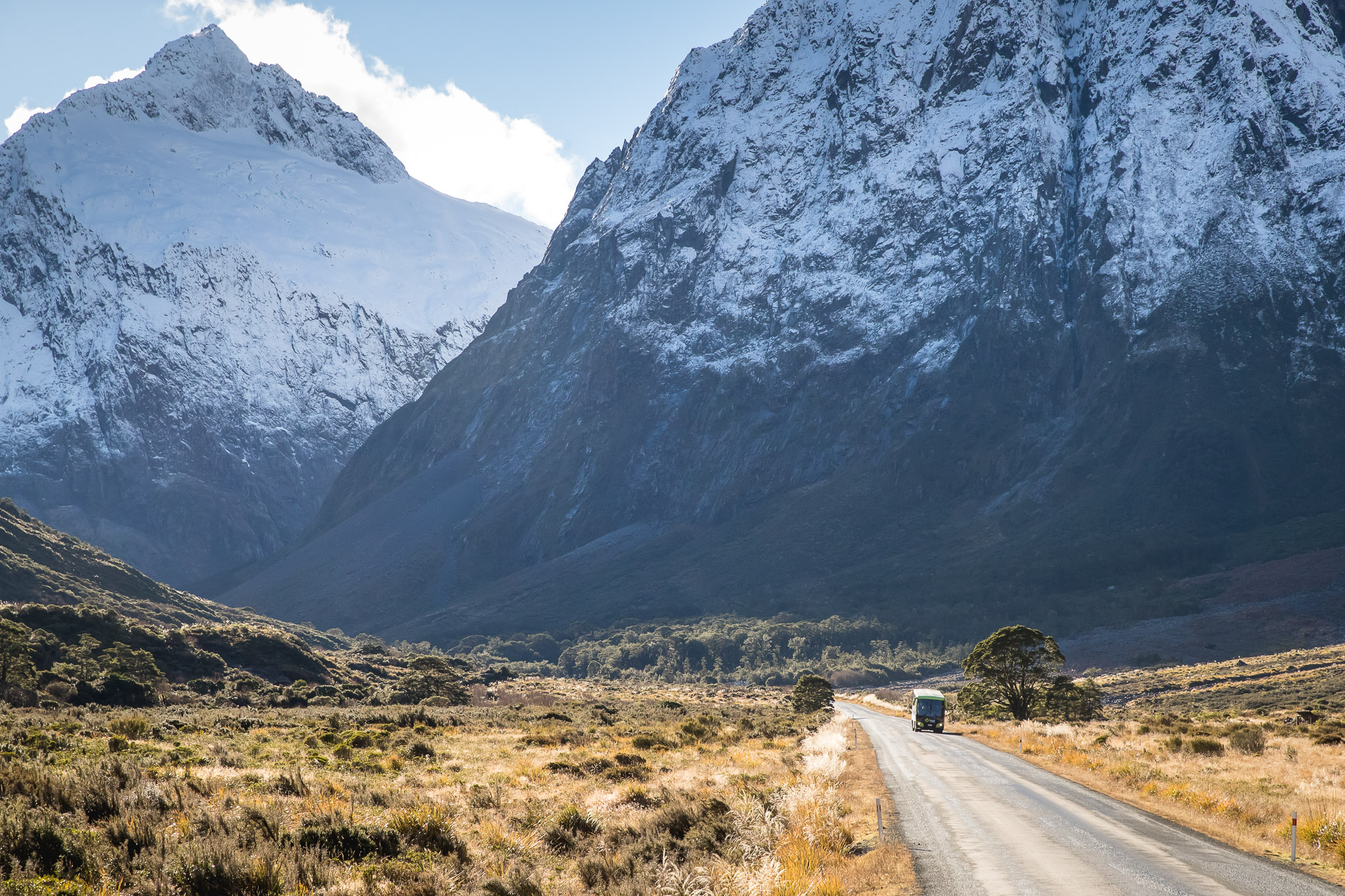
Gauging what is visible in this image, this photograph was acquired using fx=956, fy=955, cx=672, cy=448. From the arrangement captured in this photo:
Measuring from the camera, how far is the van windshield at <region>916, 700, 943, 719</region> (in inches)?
1989

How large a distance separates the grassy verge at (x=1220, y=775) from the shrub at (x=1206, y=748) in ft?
0.12

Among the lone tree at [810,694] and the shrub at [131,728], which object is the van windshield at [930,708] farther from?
the shrub at [131,728]

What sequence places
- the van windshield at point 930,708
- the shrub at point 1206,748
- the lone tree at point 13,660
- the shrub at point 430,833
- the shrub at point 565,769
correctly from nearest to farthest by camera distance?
the shrub at point 430,833
the shrub at point 565,769
the shrub at point 1206,748
the lone tree at point 13,660
the van windshield at point 930,708

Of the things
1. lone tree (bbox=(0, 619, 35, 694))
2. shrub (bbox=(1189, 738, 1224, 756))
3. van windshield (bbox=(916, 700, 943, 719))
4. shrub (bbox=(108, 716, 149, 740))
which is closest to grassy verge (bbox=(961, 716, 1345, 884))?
shrub (bbox=(1189, 738, 1224, 756))

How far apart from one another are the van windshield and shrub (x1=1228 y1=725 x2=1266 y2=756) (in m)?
16.7

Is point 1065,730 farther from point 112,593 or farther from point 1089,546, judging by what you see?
point 1089,546

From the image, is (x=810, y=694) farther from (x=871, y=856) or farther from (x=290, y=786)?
(x=871, y=856)

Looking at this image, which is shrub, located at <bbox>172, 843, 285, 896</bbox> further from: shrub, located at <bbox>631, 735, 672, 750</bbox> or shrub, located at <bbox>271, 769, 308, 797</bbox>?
shrub, located at <bbox>631, 735, 672, 750</bbox>

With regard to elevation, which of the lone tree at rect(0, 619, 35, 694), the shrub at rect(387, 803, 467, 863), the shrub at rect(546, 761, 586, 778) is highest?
the shrub at rect(387, 803, 467, 863)

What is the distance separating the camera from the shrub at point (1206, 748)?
3130cm

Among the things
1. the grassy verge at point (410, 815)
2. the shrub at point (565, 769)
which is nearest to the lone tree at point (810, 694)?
the grassy verge at point (410, 815)

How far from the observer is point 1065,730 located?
139ft

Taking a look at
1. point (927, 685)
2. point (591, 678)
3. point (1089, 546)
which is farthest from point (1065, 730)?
point (1089, 546)

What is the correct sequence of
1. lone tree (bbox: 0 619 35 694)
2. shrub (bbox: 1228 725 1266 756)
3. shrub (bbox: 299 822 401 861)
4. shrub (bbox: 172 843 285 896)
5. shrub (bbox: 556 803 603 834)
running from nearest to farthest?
shrub (bbox: 172 843 285 896) → shrub (bbox: 299 822 401 861) → shrub (bbox: 556 803 603 834) → shrub (bbox: 1228 725 1266 756) → lone tree (bbox: 0 619 35 694)
